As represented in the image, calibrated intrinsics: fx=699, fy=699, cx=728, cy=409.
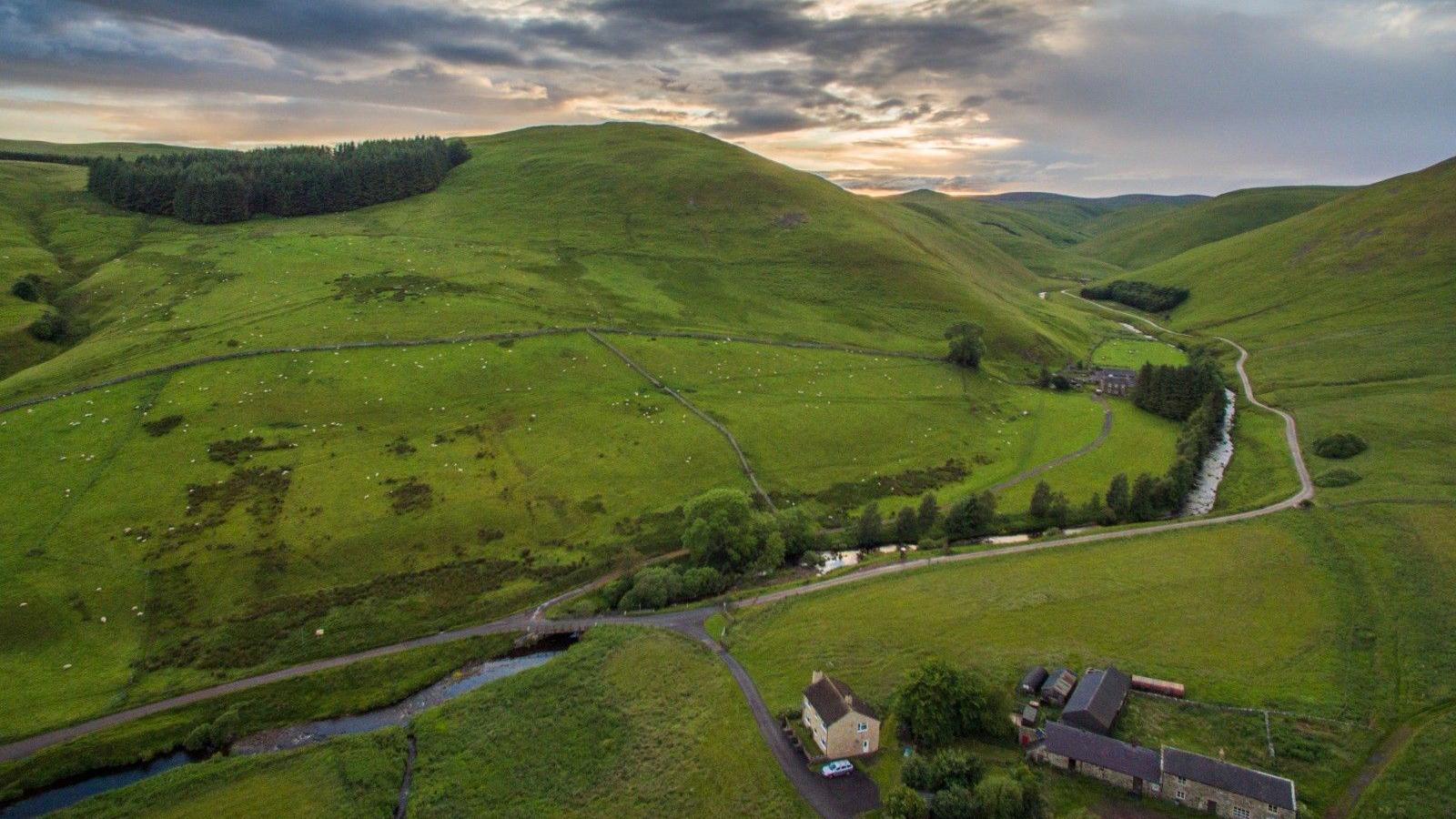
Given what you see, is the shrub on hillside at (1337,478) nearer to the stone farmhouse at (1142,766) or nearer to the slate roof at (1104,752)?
the stone farmhouse at (1142,766)

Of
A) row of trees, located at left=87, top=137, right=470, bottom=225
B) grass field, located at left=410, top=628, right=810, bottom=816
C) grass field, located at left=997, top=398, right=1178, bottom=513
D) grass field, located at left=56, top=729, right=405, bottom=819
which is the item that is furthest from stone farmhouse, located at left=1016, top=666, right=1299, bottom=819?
row of trees, located at left=87, top=137, right=470, bottom=225

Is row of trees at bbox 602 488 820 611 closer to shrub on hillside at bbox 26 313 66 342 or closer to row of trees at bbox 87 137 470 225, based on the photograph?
shrub on hillside at bbox 26 313 66 342

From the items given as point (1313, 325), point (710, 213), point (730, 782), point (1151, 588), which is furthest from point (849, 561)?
point (1313, 325)

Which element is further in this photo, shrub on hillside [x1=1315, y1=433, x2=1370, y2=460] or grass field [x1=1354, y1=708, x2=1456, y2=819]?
shrub on hillside [x1=1315, y1=433, x2=1370, y2=460]

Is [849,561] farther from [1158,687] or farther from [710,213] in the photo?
[710,213]

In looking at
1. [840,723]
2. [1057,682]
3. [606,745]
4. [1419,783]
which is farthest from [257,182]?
[1419,783]
